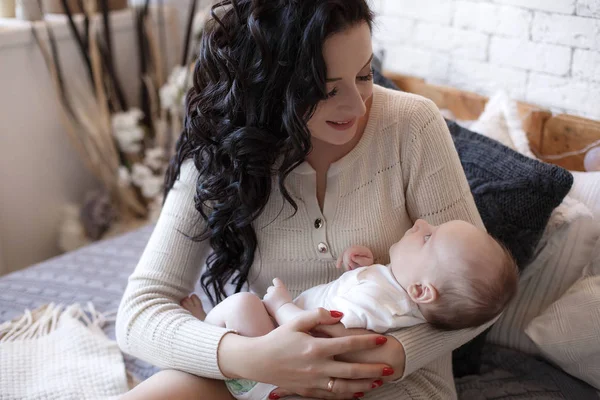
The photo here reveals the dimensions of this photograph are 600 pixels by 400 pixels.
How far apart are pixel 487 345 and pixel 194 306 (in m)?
0.79

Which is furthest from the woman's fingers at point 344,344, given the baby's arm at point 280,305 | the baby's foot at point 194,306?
the baby's foot at point 194,306

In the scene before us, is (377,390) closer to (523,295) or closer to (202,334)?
(202,334)

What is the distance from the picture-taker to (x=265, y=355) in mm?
1280

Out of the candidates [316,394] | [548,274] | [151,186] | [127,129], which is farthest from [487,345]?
[127,129]

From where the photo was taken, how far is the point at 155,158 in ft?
9.95

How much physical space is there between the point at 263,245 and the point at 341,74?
481mm

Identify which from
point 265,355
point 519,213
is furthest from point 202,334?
point 519,213

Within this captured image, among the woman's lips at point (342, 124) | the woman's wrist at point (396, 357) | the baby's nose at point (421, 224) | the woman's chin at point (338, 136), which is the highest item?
the woman's lips at point (342, 124)

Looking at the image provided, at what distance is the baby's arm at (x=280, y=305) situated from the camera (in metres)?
1.37

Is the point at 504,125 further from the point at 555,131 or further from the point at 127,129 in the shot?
the point at 127,129

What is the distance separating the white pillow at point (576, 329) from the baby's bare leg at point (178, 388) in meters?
0.77

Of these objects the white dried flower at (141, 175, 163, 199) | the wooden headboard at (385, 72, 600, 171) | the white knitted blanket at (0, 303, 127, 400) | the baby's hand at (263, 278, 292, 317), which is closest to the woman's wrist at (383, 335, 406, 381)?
the baby's hand at (263, 278, 292, 317)

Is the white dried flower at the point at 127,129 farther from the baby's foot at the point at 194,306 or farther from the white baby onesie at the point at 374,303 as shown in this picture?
the white baby onesie at the point at 374,303

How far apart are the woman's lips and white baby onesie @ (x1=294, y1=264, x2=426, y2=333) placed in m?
0.30
